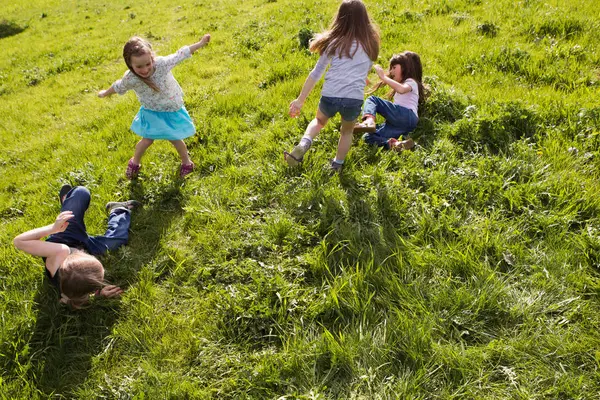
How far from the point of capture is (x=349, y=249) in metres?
3.51

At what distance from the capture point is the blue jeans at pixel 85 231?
3797 mm

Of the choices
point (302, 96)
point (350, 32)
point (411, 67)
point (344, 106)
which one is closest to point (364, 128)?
point (344, 106)

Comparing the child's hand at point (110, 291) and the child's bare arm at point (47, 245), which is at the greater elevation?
the child's bare arm at point (47, 245)

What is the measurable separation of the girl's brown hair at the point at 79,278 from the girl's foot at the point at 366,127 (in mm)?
3182

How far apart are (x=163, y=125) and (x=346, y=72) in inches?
94.4

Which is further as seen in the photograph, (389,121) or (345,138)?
(389,121)

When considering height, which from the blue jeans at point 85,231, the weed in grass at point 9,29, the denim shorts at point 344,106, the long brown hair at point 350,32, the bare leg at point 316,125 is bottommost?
the blue jeans at point 85,231

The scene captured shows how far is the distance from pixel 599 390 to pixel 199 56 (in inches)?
346

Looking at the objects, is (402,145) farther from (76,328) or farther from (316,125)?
(76,328)

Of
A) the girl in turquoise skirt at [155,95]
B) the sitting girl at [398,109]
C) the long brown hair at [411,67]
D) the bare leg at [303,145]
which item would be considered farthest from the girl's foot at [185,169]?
the long brown hair at [411,67]

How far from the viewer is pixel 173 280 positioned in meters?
3.60

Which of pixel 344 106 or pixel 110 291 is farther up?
pixel 344 106

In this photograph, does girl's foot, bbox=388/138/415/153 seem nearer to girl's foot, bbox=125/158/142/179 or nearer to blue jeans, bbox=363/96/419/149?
blue jeans, bbox=363/96/419/149

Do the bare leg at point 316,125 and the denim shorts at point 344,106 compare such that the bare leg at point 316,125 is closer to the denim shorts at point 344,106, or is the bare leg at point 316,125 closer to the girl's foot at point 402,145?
the denim shorts at point 344,106
